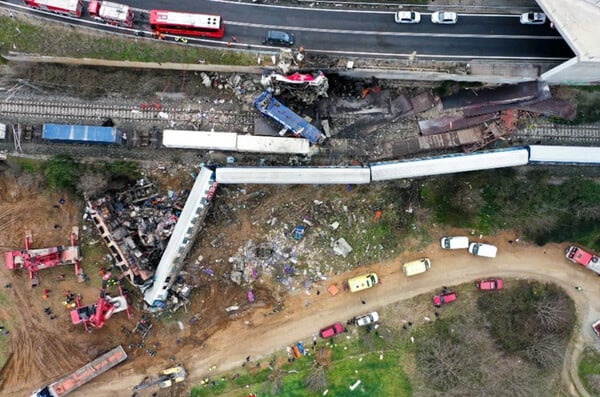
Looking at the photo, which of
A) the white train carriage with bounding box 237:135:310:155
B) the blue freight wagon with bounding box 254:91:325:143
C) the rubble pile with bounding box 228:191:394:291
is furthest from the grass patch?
the blue freight wagon with bounding box 254:91:325:143

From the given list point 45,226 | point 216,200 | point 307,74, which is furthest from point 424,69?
point 45,226

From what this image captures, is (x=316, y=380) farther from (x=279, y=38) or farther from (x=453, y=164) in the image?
(x=279, y=38)

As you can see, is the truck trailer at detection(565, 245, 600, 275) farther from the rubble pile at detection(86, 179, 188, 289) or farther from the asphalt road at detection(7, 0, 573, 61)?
the rubble pile at detection(86, 179, 188, 289)

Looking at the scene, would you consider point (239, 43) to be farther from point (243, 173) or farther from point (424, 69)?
point (424, 69)

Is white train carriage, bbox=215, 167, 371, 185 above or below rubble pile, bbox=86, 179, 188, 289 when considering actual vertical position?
above

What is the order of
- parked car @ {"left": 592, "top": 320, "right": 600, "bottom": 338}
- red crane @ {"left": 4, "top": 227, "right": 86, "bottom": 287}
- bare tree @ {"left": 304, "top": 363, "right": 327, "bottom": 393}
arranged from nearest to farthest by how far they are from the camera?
1. red crane @ {"left": 4, "top": 227, "right": 86, "bottom": 287}
2. bare tree @ {"left": 304, "top": 363, "right": 327, "bottom": 393}
3. parked car @ {"left": 592, "top": 320, "right": 600, "bottom": 338}

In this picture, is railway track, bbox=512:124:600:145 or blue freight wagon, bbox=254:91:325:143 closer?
blue freight wagon, bbox=254:91:325:143

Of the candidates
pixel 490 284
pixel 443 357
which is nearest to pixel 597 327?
pixel 490 284
